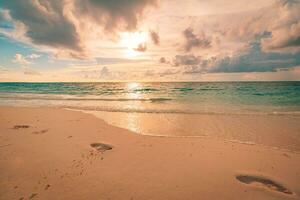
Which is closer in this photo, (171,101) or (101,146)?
(101,146)

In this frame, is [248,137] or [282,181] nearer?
[282,181]

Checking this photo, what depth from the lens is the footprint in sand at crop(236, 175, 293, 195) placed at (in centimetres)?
456

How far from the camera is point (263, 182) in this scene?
4.88m

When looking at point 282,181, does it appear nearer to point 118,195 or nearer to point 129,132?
point 118,195

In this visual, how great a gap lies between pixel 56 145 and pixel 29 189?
3.13 m

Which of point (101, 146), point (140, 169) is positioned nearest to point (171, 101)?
point (101, 146)

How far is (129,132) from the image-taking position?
938 centimetres

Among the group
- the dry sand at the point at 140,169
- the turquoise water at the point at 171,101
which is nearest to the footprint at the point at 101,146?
the dry sand at the point at 140,169

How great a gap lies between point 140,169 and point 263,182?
352cm

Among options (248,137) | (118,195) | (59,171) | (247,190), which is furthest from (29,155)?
(248,137)

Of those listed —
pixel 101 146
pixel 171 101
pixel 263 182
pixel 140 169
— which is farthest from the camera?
pixel 171 101

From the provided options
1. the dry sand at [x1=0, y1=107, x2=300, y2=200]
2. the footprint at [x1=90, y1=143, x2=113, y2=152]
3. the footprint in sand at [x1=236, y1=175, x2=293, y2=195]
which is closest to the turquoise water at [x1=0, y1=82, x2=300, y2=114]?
the dry sand at [x1=0, y1=107, x2=300, y2=200]

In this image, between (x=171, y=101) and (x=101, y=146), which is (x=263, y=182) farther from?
(x=171, y=101)

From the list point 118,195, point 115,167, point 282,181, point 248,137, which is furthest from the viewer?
point 248,137
